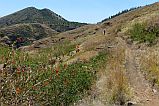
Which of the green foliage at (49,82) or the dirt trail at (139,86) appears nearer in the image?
the green foliage at (49,82)

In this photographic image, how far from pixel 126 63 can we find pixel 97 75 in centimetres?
403

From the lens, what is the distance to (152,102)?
44.5 ft

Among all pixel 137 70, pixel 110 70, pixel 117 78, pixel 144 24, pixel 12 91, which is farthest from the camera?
pixel 144 24

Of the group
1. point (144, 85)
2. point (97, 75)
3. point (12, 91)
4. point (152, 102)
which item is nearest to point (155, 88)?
point (144, 85)

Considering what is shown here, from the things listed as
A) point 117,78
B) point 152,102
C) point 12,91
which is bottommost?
point 152,102

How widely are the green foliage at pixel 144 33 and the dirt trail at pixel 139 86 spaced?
410 centimetres

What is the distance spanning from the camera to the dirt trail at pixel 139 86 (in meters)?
13.4

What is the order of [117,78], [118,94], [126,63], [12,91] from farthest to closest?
1. [126,63]
2. [117,78]
3. [118,94]
4. [12,91]

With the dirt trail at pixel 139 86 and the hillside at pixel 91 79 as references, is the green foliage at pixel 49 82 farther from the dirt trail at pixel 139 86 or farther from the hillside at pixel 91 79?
the dirt trail at pixel 139 86

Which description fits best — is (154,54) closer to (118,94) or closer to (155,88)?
(155,88)

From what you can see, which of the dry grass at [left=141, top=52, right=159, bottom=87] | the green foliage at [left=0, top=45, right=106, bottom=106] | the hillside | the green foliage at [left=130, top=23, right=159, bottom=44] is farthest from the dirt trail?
the green foliage at [left=130, top=23, right=159, bottom=44]

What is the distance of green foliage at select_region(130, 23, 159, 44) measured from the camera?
23.2 metres

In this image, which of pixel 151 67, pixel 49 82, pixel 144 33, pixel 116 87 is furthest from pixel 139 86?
pixel 144 33

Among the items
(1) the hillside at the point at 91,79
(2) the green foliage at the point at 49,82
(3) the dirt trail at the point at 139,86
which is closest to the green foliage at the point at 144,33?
(1) the hillside at the point at 91,79
